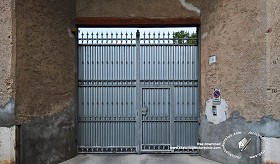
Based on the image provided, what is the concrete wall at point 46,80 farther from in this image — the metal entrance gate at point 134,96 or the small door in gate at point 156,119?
the small door in gate at point 156,119

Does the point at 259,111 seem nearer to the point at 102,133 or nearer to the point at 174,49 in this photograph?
the point at 174,49

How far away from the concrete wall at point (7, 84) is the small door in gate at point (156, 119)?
263 centimetres

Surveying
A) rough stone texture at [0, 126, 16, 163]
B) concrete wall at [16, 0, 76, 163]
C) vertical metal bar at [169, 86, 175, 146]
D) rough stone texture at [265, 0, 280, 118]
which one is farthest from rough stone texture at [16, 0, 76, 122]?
rough stone texture at [265, 0, 280, 118]

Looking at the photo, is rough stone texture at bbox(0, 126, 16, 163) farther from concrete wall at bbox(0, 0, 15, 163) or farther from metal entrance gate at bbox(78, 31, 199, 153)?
metal entrance gate at bbox(78, 31, 199, 153)

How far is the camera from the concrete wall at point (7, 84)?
3600mm

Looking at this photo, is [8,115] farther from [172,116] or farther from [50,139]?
[172,116]

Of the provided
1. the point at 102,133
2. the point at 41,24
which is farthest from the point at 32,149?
the point at 41,24

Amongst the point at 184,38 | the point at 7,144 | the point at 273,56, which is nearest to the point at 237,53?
the point at 273,56

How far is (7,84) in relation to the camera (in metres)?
3.62

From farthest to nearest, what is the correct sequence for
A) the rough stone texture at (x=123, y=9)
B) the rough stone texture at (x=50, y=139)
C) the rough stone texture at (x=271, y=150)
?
the rough stone texture at (x=123, y=9) → the rough stone texture at (x=50, y=139) → the rough stone texture at (x=271, y=150)

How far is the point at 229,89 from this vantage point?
4.31 metres

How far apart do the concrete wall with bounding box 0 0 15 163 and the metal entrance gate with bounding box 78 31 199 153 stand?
66.3 inches

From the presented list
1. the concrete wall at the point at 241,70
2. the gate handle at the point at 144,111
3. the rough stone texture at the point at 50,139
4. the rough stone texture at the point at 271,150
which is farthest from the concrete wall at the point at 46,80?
the rough stone texture at the point at 271,150

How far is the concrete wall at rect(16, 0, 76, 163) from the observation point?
3.81 m
